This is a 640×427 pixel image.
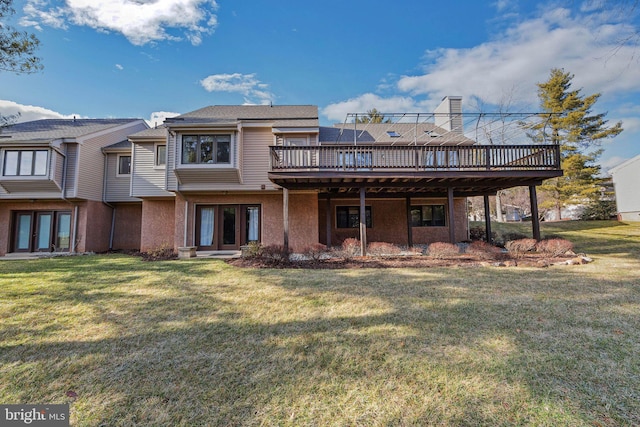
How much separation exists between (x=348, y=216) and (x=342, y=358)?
1201 centimetres

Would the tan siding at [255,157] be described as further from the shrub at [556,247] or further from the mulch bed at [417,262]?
the shrub at [556,247]

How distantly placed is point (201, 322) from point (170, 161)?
32.5 feet

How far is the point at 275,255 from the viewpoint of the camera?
916 centimetres

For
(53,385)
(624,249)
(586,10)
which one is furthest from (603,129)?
(53,385)

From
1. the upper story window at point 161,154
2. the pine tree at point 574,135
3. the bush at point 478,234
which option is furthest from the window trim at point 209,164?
the pine tree at point 574,135

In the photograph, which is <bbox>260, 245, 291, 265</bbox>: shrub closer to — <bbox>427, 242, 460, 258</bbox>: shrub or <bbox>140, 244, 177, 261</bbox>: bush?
<bbox>140, 244, 177, 261</bbox>: bush

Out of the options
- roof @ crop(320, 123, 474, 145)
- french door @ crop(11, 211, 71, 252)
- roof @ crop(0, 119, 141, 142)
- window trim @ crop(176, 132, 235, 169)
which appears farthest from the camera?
roof @ crop(320, 123, 474, 145)

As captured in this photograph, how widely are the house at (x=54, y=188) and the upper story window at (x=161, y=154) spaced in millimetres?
3130

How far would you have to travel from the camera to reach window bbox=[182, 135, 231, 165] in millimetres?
11492

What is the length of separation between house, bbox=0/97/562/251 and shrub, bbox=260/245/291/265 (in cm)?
68

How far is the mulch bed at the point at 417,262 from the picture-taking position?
804 centimetres

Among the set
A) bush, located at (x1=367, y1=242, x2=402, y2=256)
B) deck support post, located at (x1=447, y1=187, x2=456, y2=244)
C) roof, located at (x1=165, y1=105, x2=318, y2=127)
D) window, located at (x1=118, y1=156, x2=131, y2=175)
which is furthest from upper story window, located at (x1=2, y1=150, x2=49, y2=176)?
deck support post, located at (x1=447, y1=187, x2=456, y2=244)

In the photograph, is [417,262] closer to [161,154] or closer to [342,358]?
[342,358]

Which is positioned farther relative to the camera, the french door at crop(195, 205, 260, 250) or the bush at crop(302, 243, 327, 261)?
the french door at crop(195, 205, 260, 250)
